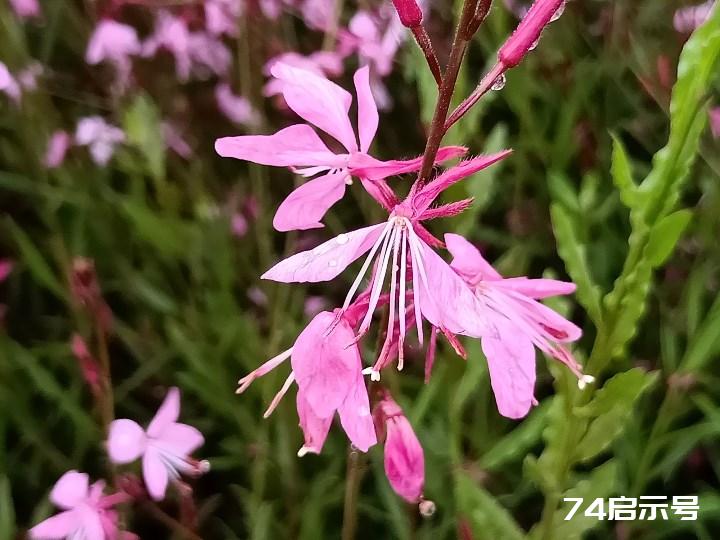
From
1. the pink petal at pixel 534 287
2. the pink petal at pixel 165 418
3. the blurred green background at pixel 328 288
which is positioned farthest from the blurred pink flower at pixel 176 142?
the pink petal at pixel 534 287

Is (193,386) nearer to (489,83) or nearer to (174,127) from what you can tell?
(174,127)

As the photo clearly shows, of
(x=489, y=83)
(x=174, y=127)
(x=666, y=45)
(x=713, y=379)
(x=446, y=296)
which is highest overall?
(x=666, y=45)

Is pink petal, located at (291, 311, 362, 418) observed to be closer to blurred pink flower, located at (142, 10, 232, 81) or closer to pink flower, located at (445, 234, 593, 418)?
pink flower, located at (445, 234, 593, 418)

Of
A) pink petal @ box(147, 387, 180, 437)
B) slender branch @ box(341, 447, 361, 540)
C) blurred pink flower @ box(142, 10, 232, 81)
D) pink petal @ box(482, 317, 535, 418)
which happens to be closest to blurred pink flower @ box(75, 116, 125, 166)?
blurred pink flower @ box(142, 10, 232, 81)

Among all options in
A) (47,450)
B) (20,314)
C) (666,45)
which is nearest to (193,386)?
(47,450)

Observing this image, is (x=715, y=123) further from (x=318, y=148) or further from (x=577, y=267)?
(x=318, y=148)
